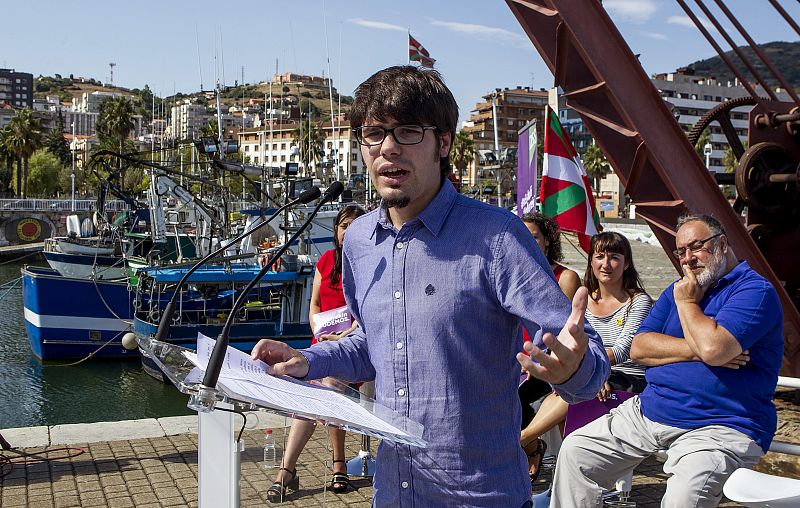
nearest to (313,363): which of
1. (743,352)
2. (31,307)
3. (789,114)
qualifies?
(743,352)

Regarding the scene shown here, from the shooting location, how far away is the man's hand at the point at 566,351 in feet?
6.03

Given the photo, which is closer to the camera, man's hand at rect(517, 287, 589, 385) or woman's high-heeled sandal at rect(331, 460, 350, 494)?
man's hand at rect(517, 287, 589, 385)

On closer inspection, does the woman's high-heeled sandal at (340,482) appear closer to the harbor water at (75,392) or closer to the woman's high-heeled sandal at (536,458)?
the woman's high-heeled sandal at (536,458)

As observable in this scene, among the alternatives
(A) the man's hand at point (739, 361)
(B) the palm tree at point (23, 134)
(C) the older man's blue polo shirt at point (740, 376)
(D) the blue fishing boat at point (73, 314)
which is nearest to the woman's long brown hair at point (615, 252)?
(C) the older man's blue polo shirt at point (740, 376)

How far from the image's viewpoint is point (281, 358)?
2365 mm

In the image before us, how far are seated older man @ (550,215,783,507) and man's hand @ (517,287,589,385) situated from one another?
213cm

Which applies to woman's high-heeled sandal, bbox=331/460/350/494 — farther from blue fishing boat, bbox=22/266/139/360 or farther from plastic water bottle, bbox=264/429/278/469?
blue fishing boat, bbox=22/266/139/360

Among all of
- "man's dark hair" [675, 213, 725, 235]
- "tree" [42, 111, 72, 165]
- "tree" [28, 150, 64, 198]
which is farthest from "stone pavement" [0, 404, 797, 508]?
"tree" [42, 111, 72, 165]

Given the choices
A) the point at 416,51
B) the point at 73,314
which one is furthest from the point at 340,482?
the point at 73,314

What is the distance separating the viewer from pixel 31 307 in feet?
70.3

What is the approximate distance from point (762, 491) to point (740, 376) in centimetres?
151

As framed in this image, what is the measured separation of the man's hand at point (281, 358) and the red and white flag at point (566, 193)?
227 inches

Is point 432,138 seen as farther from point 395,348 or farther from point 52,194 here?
point 52,194

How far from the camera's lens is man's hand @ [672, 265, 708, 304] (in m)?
4.03
